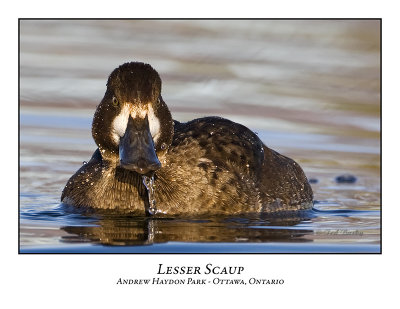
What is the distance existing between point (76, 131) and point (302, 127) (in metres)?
3.37

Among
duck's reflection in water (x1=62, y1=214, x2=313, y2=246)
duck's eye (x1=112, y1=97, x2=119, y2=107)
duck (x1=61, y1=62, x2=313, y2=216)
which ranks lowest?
duck's reflection in water (x1=62, y1=214, x2=313, y2=246)

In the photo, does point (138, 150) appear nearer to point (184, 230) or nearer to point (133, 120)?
point (133, 120)

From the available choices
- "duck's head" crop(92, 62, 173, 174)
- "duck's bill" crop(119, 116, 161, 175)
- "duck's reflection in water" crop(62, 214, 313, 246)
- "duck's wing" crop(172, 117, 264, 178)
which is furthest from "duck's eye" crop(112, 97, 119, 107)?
"duck's reflection in water" crop(62, 214, 313, 246)

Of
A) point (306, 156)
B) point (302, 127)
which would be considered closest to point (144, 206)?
point (306, 156)

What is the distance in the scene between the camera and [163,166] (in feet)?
37.7

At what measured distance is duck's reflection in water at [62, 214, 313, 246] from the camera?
33.2 feet

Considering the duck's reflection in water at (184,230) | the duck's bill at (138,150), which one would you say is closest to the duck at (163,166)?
the duck's bill at (138,150)

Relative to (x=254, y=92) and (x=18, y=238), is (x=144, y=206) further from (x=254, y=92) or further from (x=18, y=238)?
(x=254, y=92)

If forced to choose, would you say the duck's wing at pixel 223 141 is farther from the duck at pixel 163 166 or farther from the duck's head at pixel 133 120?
the duck's head at pixel 133 120

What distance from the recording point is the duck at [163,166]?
1077 centimetres

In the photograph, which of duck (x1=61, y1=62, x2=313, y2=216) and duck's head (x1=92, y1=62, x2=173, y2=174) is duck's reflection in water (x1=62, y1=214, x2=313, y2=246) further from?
duck's head (x1=92, y1=62, x2=173, y2=174)

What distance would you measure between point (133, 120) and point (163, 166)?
3.12 ft

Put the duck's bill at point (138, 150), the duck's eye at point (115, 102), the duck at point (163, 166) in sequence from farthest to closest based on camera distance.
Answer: the duck's eye at point (115, 102) < the duck at point (163, 166) < the duck's bill at point (138, 150)

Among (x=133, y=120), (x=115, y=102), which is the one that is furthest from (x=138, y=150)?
(x=115, y=102)
